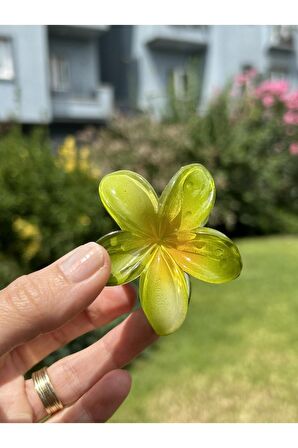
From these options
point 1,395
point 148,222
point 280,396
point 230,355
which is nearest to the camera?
point 148,222

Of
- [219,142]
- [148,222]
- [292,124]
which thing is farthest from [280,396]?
[292,124]

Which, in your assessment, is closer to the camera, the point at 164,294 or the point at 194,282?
the point at 164,294

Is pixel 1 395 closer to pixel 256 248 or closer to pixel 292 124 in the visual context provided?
pixel 256 248

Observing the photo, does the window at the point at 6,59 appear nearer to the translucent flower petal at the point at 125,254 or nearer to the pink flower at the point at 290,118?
the pink flower at the point at 290,118

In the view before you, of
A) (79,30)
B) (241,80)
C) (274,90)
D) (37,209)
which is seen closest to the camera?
(37,209)

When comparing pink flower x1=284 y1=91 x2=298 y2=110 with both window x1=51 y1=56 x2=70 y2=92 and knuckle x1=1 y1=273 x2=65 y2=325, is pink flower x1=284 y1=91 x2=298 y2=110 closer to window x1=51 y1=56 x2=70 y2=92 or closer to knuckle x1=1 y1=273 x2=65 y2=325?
window x1=51 y1=56 x2=70 y2=92

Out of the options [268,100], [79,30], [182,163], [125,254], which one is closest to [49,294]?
[125,254]

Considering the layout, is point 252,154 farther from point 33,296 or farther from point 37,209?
point 33,296
